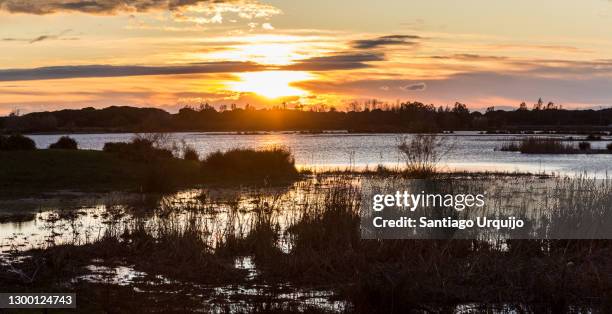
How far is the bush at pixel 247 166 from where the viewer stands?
3569 cm

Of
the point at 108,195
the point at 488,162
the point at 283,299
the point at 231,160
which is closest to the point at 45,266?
the point at 283,299

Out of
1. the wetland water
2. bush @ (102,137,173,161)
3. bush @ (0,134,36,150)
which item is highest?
bush @ (0,134,36,150)

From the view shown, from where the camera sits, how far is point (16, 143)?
3475cm

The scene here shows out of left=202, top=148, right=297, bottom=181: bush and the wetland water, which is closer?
left=202, top=148, right=297, bottom=181: bush

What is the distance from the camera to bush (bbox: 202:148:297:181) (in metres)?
35.7

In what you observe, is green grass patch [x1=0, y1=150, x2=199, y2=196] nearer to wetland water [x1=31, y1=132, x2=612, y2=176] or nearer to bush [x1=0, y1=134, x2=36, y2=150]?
bush [x1=0, y1=134, x2=36, y2=150]

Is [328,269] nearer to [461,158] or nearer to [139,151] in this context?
[139,151]

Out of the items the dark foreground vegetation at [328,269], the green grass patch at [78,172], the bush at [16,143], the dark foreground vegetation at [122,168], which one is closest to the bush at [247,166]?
the dark foreground vegetation at [122,168]

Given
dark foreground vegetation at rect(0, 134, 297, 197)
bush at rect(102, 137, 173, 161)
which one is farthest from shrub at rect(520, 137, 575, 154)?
bush at rect(102, 137, 173, 161)

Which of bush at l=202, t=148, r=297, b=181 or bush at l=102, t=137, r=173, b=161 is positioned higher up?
bush at l=102, t=137, r=173, b=161

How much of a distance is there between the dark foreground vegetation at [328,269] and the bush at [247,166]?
18.1m

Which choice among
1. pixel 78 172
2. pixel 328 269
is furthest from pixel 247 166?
pixel 328 269

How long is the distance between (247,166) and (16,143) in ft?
39.0

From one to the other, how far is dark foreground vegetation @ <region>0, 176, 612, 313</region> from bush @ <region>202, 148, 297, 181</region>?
713 inches
